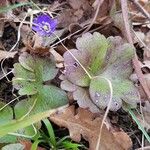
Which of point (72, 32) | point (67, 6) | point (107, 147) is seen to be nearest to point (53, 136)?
point (107, 147)

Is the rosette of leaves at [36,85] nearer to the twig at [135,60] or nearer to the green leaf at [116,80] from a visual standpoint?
the green leaf at [116,80]

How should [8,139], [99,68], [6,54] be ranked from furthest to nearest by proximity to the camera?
[6,54]
[99,68]
[8,139]

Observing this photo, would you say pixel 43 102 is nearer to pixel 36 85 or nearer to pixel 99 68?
pixel 36 85

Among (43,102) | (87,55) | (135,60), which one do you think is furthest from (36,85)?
(135,60)

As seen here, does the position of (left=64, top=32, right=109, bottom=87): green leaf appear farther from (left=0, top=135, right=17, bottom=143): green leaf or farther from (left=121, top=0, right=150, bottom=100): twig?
(left=0, top=135, right=17, bottom=143): green leaf

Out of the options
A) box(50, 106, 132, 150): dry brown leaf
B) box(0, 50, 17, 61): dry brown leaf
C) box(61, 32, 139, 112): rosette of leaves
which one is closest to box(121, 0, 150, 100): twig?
box(61, 32, 139, 112): rosette of leaves
